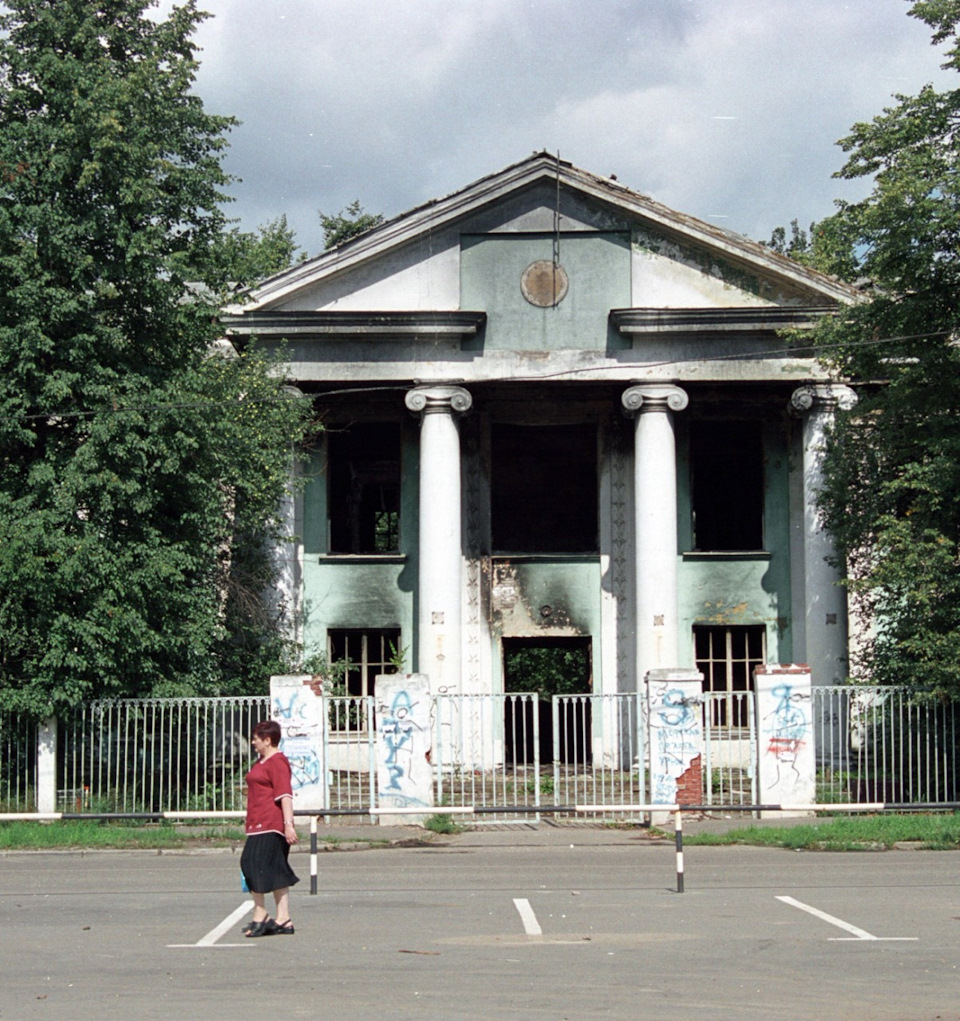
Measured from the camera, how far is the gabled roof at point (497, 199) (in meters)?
26.8

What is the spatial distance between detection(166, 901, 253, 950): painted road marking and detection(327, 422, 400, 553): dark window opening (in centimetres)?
1648

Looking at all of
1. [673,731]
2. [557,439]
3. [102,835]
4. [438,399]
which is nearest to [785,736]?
[673,731]

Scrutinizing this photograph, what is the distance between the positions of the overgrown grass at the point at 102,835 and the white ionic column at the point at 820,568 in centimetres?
1177

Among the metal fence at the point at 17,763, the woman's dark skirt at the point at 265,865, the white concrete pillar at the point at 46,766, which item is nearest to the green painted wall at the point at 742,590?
the white concrete pillar at the point at 46,766

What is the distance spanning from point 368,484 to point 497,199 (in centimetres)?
610

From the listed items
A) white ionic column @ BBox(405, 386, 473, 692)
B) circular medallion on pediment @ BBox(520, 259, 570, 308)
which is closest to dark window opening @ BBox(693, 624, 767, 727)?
white ionic column @ BBox(405, 386, 473, 692)

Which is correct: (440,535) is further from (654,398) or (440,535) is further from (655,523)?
(654,398)

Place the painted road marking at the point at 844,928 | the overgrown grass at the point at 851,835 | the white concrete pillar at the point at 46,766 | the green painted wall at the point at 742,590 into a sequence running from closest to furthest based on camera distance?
the painted road marking at the point at 844,928 → the overgrown grass at the point at 851,835 → the white concrete pillar at the point at 46,766 → the green painted wall at the point at 742,590

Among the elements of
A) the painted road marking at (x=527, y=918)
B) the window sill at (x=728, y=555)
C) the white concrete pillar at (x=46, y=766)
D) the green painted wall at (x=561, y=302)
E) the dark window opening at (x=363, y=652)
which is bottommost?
the painted road marking at (x=527, y=918)

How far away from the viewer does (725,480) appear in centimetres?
2884

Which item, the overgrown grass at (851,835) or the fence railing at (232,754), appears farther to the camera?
the fence railing at (232,754)

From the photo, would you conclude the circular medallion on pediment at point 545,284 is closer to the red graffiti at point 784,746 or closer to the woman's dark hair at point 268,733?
the red graffiti at point 784,746

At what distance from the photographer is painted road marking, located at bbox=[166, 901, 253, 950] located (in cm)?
999

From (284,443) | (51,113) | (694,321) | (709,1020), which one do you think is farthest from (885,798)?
(51,113)
